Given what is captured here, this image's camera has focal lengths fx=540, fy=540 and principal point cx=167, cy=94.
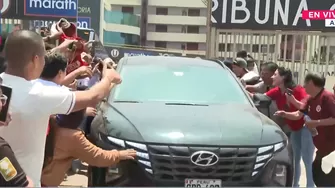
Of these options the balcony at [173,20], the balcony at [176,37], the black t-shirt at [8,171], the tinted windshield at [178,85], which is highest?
the black t-shirt at [8,171]

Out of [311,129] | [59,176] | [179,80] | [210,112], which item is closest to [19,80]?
[59,176]

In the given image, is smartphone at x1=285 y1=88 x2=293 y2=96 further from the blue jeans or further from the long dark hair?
the blue jeans

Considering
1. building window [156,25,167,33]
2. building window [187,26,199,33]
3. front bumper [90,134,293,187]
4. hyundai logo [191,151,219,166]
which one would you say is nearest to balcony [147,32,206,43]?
building window [156,25,167,33]

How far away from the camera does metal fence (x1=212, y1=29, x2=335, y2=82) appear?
10.8 meters

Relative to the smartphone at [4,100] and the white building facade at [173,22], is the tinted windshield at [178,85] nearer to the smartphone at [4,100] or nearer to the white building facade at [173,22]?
the smartphone at [4,100]

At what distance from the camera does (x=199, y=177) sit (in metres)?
4.10

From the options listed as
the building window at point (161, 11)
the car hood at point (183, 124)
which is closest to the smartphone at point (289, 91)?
the car hood at point (183, 124)

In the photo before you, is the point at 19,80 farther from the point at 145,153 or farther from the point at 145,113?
the point at 145,113

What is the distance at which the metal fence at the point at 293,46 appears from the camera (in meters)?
10.8

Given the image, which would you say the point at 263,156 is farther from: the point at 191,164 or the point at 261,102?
the point at 261,102

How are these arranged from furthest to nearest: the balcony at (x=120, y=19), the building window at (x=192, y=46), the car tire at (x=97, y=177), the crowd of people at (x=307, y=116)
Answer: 1. the building window at (x=192, y=46)
2. the balcony at (x=120, y=19)
3. the crowd of people at (x=307, y=116)
4. the car tire at (x=97, y=177)

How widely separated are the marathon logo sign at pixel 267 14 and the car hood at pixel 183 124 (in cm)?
598

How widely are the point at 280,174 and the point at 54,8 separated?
20.6ft

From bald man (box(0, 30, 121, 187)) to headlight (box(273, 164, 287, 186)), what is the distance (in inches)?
83.4
